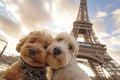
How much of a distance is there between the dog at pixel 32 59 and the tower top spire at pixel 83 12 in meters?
22.2

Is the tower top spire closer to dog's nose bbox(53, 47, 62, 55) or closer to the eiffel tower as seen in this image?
the eiffel tower

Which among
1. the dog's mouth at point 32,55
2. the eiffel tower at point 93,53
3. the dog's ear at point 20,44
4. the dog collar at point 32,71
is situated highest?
the eiffel tower at point 93,53

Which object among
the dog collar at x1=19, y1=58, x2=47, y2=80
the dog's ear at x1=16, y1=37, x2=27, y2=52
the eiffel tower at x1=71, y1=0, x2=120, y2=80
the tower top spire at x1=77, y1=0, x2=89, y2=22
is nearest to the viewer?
the dog collar at x1=19, y1=58, x2=47, y2=80

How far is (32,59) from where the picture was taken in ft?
5.77

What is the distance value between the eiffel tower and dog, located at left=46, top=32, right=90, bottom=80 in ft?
61.4

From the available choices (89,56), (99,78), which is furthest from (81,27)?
(99,78)

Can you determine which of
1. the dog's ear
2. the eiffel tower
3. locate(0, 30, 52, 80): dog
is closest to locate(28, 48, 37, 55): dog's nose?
locate(0, 30, 52, 80): dog

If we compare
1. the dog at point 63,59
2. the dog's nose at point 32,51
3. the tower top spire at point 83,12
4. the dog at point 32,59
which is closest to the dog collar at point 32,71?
the dog at point 32,59

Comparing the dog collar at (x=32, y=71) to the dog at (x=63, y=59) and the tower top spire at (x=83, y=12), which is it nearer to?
the dog at (x=63, y=59)

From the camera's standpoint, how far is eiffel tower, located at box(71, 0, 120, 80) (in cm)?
2081

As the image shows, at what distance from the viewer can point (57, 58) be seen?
1792 millimetres

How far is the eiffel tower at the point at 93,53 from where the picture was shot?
20.8 m

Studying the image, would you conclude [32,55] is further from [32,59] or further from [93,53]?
[93,53]

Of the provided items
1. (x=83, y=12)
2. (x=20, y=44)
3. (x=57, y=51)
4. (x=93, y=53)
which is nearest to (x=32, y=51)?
(x=57, y=51)
